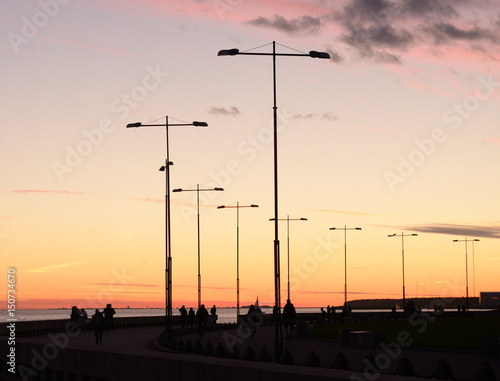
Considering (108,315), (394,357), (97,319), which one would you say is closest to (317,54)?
(394,357)

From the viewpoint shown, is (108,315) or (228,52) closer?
(228,52)

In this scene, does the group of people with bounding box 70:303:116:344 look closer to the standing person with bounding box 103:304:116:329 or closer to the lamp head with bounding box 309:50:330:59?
the standing person with bounding box 103:304:116:329

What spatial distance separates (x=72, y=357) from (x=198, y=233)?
6239 cm

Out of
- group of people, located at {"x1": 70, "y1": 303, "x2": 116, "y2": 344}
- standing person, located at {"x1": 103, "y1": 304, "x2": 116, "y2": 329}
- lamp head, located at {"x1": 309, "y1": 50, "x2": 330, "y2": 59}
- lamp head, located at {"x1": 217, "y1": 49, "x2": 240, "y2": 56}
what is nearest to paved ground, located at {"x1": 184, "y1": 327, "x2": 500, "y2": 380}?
group of people, located at {"x1": 70, "y1": 303, "x2": 116, "y2": 344}

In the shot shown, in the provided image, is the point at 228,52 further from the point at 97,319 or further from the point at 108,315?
the point at 108,315

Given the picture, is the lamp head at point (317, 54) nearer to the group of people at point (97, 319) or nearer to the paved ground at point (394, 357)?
the paved ground at point (394, 357)

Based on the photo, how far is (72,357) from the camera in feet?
70.1

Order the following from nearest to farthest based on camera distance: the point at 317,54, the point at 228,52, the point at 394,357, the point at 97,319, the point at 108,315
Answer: the point at 394,357 → the point at 317,54 → the point at 228,52 → the point at 97,319 → the point at 108,315

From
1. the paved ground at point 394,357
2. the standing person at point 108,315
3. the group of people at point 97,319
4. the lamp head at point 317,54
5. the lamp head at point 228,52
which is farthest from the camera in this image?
the standing person at point 108,315

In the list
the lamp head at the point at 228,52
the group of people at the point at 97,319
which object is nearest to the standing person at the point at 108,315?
the group of people at the point at 97,319

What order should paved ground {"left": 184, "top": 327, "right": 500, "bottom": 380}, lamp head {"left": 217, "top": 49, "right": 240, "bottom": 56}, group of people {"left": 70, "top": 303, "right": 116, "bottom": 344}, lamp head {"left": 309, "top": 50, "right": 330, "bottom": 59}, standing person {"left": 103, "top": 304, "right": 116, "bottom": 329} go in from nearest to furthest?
1. paved ground {"left": 184, "top": 327, "right": 500, "bottom": 380}
2. lamp head {"left": 309, "top": 50, "right": 330, "bottom": 59}
3. lamp head {"left": 217, "top": 49, "right": 240, "bottom": 56}
4. group of people {"left": 70, "top": 303, "right": 116, "bottom": 344}
5. standing person {"left": 103, "top": 304, "right": 116, "bottom": 329}

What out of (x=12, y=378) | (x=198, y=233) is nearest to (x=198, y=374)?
(x=12, y=378)

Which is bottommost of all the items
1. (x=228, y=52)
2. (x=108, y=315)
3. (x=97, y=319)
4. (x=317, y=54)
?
(x=108, y=315)

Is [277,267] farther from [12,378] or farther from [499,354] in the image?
[12,378]
